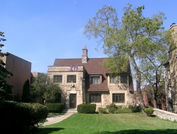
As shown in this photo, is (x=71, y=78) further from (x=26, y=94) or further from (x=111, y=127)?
(x=111, y=127)

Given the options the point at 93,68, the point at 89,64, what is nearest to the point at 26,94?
the point at 93,68

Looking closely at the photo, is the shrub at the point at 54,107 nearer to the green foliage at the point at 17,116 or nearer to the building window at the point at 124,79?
the building window at the point at 124,79

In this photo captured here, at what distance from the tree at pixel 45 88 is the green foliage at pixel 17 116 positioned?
13290 mm

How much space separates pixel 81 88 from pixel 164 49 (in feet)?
40.6

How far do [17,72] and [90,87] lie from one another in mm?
10970

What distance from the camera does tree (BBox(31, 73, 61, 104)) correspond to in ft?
74.3

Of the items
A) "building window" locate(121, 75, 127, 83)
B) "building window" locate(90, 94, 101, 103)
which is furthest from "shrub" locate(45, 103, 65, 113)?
"building window" locate(121, 75, 127, 83)

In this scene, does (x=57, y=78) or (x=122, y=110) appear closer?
(x=122, y=110)

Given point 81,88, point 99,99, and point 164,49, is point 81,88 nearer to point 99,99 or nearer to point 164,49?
point 99,99

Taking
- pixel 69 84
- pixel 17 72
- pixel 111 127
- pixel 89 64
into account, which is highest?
pixel 89 64

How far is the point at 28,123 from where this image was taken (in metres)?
8.60

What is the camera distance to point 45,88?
22.7 metres

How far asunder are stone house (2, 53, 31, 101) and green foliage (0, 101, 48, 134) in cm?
1484

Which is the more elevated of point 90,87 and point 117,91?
point 90,87
